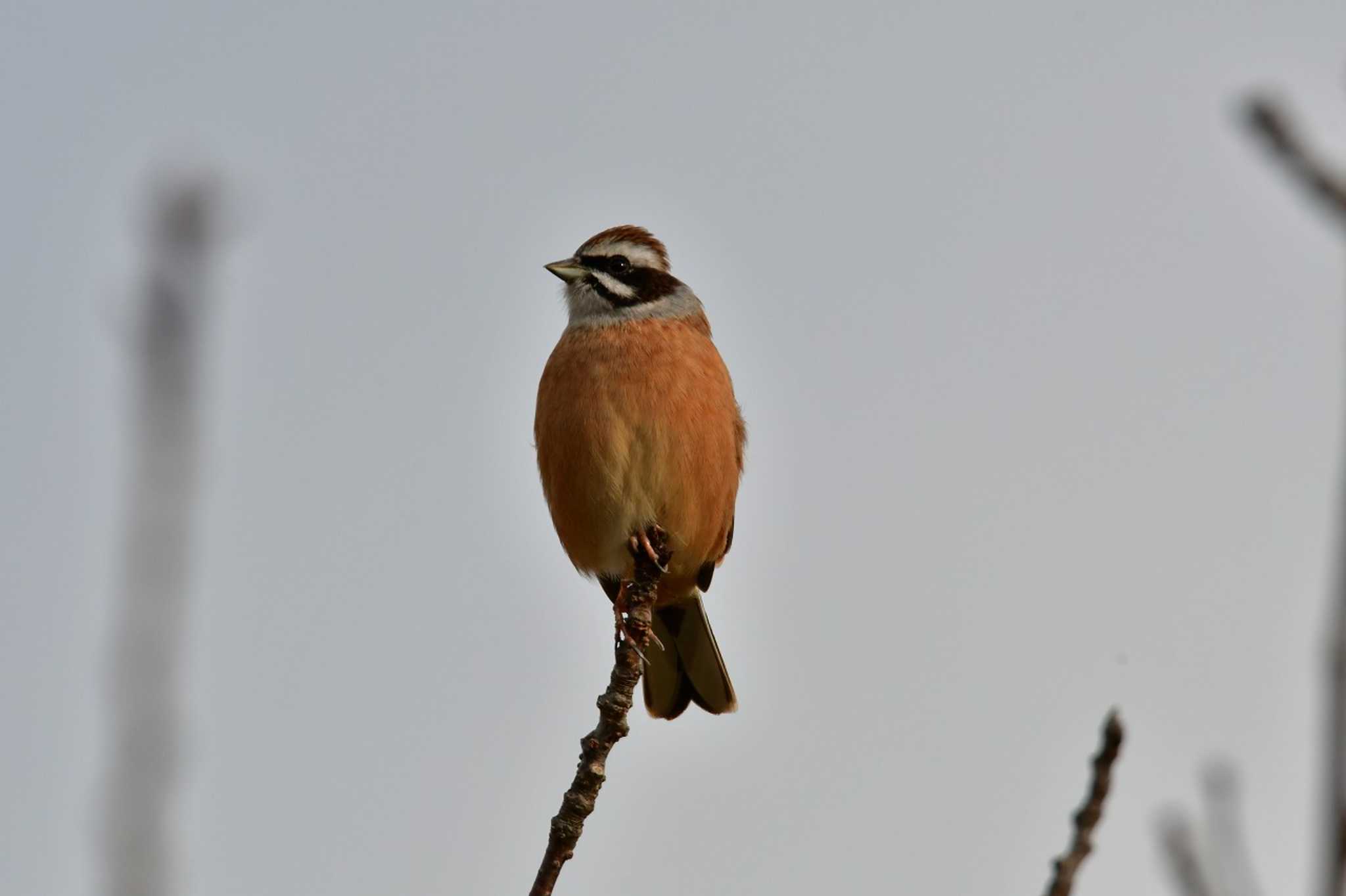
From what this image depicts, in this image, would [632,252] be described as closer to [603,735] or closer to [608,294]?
[608,294]

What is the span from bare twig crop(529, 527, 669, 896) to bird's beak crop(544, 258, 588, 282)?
138 inches

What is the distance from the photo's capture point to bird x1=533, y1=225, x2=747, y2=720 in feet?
25.9

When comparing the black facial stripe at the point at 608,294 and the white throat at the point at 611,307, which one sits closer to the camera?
the white throat at the point at 611,307

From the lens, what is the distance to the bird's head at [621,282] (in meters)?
8.84

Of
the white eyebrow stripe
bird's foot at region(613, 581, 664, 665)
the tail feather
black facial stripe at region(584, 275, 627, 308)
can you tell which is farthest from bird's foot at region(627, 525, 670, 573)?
the white eyebrow stripe

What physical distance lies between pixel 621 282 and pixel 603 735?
4898 millimetres

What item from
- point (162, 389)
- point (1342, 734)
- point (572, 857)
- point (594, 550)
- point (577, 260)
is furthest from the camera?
point (577, 260)

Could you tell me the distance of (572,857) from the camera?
3.90 meters

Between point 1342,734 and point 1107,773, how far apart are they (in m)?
0.86

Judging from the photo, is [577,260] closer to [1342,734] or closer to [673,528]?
[673,528]

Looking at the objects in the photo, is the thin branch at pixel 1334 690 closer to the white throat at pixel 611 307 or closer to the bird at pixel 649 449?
the bird at pixel 649 449

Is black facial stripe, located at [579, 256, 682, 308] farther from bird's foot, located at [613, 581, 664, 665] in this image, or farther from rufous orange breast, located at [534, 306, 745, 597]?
bird's foot, located at [613, 581, 664, 665]

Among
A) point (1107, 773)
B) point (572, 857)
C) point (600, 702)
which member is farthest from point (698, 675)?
point (1107, 773)

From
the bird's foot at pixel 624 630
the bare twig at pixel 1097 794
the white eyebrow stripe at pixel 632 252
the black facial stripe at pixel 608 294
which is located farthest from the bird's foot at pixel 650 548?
the bare twig at pixel 1097 794
